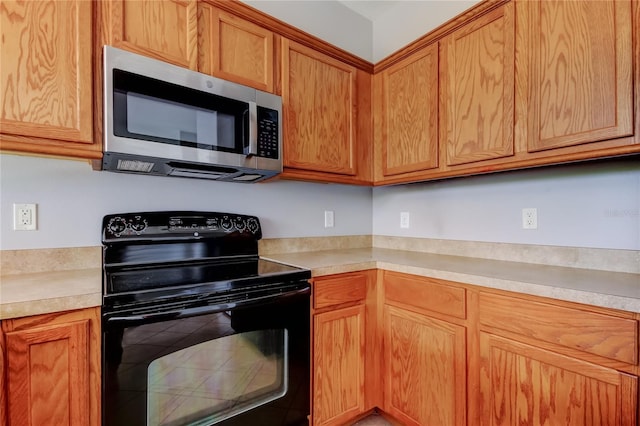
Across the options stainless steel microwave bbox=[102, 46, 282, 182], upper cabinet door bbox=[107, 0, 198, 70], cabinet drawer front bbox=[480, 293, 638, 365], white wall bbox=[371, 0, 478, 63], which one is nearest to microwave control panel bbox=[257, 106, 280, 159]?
stainless steel microwave bbox=[102, 46, 282, 182]

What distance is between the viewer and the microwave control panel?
4.97 feet

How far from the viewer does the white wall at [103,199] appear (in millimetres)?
1260

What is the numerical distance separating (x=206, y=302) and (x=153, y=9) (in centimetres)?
Answer: 127

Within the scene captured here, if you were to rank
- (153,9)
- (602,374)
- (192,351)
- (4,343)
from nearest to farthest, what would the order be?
(4,343)
(602,374)
(192,351)
(153,9)

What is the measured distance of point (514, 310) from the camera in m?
1.15

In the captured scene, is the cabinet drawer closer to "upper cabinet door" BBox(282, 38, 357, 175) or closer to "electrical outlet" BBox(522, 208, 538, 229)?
"upper cabinet door" BBox(282, 38, 357, 175)

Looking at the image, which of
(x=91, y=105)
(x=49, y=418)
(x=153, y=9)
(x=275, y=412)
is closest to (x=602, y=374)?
(x=275, y=412)

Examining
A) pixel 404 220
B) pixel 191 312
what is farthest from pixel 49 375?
pixel 404 220

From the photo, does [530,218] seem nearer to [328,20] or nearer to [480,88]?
[480,88]

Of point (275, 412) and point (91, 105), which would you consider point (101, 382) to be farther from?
point (91, 105)

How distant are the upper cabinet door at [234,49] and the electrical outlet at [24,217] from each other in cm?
97

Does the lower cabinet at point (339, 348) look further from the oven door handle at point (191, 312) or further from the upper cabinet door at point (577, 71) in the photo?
the upper cabinet door at point (577, 71)

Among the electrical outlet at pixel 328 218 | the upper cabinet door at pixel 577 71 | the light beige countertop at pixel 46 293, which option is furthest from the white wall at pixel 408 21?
the light beige countertop at pixel 46 293

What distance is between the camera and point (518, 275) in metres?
1.24
